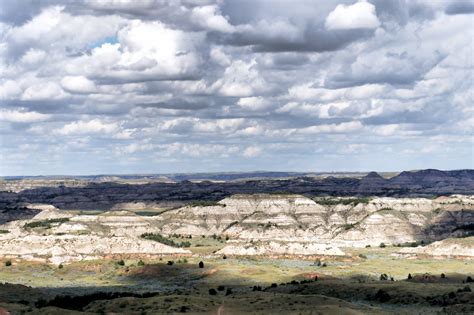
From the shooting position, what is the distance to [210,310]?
104562 mm

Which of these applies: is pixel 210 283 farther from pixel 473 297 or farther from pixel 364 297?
pixel 473 297

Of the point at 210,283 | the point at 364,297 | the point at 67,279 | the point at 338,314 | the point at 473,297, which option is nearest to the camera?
the point at 338,314

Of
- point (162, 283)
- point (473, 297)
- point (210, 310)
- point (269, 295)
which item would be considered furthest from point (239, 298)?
point (162, 283)

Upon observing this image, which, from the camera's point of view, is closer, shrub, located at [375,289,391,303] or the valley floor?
the valley floor

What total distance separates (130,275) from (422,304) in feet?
314

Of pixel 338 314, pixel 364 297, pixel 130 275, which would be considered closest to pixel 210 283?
pixel 130 275

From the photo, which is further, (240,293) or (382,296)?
(240,293)

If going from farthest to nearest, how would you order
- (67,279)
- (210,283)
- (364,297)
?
(67,279) < (210,283) < (364,297)

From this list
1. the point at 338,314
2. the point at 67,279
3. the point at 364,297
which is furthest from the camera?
the point at 67,279

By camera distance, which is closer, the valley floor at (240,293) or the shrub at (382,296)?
the valley floor at (240,293)

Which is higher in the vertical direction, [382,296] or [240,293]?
[382,296]

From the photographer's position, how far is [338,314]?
99.6m

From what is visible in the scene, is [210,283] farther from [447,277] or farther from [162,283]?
[447,277]

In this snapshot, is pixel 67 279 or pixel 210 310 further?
pixel 67 279
